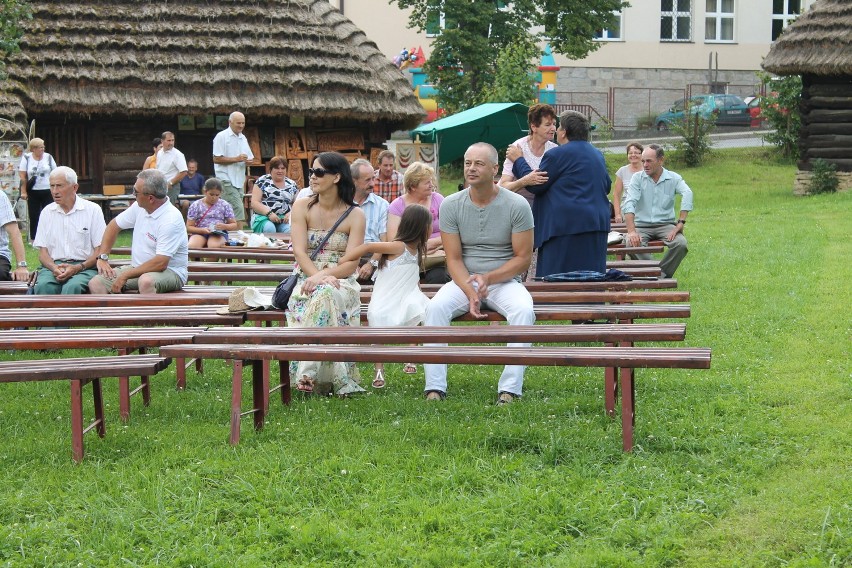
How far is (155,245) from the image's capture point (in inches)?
348

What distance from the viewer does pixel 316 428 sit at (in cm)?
640

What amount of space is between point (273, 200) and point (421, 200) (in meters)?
5.67

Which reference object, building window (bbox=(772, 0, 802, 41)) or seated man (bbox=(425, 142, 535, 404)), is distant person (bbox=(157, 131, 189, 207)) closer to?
seated man (bbox=(425, 142, 535, 404))

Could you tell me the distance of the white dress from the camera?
7855mm

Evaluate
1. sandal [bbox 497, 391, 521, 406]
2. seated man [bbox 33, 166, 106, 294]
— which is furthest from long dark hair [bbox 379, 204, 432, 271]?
seated man [bbox 33, 166, 106, 294]

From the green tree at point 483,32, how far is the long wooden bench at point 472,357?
85.2ft

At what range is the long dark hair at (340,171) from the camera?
305 inches

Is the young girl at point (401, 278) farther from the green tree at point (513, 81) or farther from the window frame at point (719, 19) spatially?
the window frame at point (719, 19)

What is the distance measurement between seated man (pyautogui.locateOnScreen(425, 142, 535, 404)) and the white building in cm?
3358

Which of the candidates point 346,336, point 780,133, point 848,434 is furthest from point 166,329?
point 780,133

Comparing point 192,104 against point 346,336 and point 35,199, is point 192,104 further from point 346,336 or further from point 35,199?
point 346,336

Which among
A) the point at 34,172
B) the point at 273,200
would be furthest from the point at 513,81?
the point at 273,200

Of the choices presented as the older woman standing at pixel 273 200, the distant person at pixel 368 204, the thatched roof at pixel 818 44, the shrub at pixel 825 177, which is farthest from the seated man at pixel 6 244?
the shrub at pixel 825 177

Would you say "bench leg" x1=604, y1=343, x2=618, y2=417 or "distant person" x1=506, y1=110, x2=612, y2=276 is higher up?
"distant person" x1=506, y1=110, x2=612, y2=276
